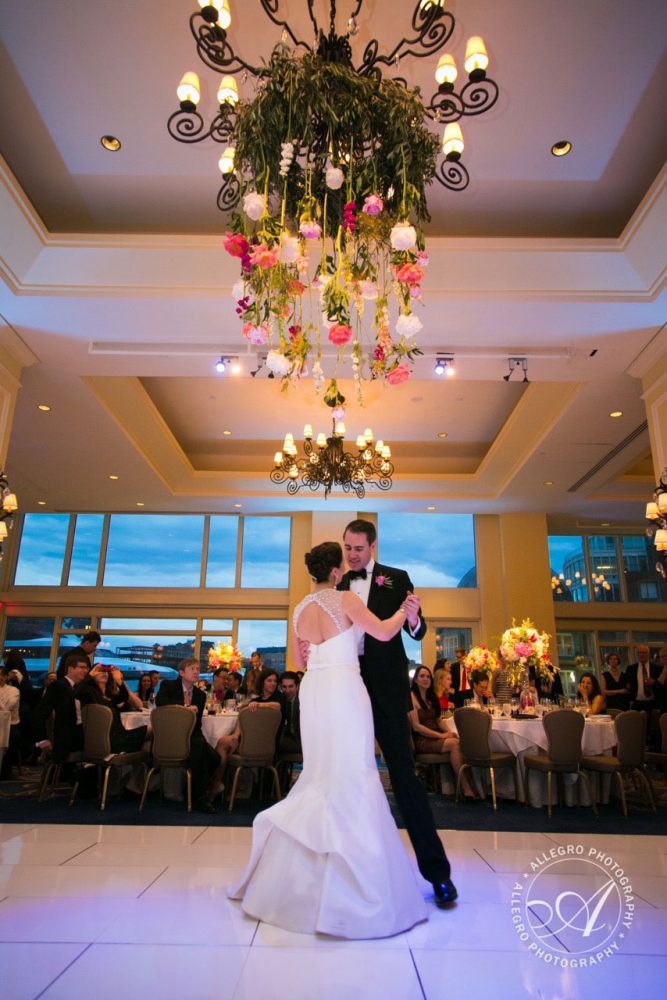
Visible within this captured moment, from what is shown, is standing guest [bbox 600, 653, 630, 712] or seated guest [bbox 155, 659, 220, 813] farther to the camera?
standing guest [bbox 600, 653, 630, 712]

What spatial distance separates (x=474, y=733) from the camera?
621cm

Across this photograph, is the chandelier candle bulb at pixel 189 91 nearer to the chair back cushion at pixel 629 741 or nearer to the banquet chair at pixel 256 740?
the banquet chair at pixel 256 740

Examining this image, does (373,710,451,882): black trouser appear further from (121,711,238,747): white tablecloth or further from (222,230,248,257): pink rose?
(121,711,238,747): white tablecloth

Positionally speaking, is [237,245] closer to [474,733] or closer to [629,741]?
[474,733]

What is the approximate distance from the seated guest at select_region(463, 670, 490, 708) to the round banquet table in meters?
A: 1.39

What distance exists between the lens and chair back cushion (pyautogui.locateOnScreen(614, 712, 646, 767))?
588cm

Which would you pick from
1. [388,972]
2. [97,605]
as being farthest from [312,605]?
[97,605]

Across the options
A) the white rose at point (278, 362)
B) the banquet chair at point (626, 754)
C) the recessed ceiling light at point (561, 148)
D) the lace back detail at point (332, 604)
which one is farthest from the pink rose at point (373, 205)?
the banquet chair at point (626, 754)

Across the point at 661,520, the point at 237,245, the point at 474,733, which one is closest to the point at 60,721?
the point at 474,733

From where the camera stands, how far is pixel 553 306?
18.6 feet

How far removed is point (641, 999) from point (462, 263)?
499 cm

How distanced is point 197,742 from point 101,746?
88cm

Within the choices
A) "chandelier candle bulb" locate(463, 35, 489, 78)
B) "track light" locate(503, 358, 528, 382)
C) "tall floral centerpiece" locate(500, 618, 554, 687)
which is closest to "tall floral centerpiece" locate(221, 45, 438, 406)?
"chandelier candle bulb" locate(463, 35, 489, 78)

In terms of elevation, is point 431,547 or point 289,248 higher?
point 431,547
